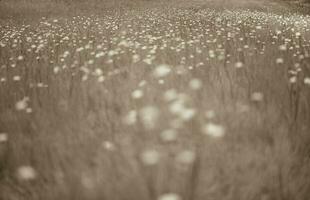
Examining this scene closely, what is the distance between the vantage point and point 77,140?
6.88 feet

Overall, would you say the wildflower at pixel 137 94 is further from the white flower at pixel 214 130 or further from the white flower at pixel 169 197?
the white flower at pixel 169 197

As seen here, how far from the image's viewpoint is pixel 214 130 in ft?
6.53

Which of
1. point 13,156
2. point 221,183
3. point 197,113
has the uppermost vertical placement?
point 197,113

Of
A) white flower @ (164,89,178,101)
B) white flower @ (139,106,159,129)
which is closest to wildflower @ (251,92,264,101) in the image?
white flower @ (164,89,178,101)

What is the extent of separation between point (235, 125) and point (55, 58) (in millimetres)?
3124

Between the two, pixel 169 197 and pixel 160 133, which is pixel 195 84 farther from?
pixel 169 197

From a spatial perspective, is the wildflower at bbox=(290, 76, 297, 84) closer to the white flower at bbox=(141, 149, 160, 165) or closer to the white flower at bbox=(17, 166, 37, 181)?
→ the white flower at bbox=(141, 149, 160, 165)

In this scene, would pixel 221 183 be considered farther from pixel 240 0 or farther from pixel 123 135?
pixel 240 0

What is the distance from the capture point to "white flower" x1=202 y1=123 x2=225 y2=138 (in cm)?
197

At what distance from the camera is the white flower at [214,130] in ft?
6.46

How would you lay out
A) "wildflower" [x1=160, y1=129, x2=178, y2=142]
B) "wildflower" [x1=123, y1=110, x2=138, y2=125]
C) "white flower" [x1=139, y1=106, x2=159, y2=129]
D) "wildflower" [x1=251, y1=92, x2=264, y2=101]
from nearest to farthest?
"wildflower" [x1=160, y1=129, x2=178, y2=142] < "white flower" [x1=139, y1=106, x2=159, y2=129] < "wildflower" [x1=123, y1=110, x2=138, y2=125] < "wildflower" [x1=251, y1=92, x2=264, y2=101]

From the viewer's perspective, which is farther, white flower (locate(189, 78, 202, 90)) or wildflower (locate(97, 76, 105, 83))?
wildflower (locate(97, 76, 105, 83))

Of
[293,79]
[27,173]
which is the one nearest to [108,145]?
[27,173]

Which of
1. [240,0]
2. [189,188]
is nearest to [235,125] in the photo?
[189,188]
